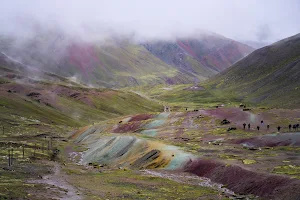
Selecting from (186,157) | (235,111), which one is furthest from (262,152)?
(235,111)

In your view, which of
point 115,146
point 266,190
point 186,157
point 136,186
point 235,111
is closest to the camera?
point 266,190

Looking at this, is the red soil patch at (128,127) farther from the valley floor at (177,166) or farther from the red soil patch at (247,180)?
the red soil patch at (247,180)

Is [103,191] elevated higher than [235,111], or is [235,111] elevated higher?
[235,111]

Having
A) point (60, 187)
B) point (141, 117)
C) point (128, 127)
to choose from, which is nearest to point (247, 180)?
point (60, 187)

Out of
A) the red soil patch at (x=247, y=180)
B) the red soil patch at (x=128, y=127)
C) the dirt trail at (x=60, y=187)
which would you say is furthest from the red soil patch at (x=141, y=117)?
the dirt trail at (x=60, y=187)

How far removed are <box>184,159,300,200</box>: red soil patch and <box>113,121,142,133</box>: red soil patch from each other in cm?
8291

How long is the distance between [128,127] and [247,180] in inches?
4271

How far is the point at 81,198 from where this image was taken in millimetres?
51219

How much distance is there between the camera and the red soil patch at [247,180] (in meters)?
53.1

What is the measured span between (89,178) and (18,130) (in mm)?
106689

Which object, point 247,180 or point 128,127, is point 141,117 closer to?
point 128,127

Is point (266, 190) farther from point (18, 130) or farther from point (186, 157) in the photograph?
point (18, 130)

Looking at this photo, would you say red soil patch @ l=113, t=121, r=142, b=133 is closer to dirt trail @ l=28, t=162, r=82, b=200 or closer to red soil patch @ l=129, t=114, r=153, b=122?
red soil patch @ l=129, t=114, r=153, b=122

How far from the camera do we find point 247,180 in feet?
206
